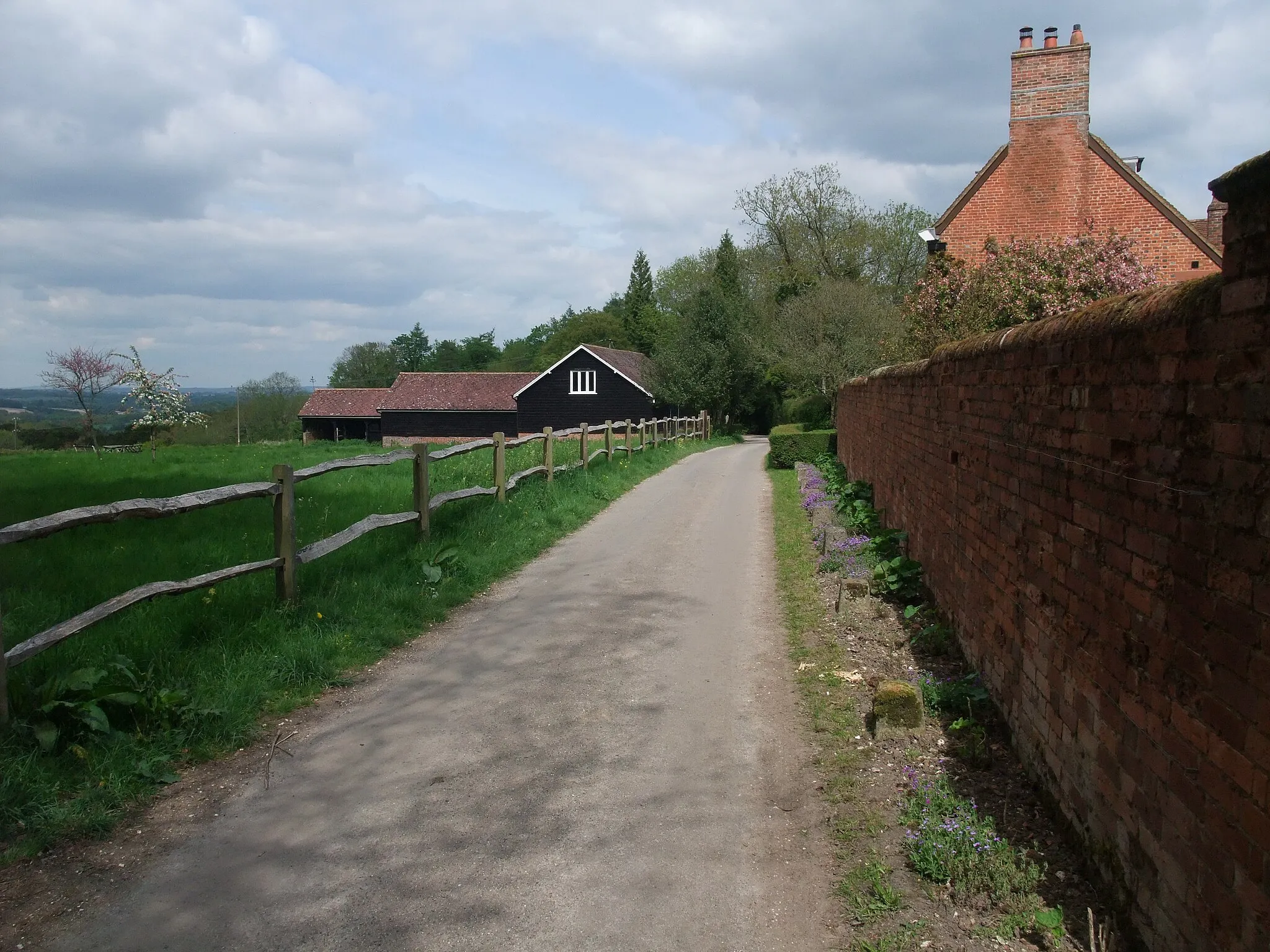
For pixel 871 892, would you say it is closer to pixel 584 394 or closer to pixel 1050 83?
pixel 1050 83

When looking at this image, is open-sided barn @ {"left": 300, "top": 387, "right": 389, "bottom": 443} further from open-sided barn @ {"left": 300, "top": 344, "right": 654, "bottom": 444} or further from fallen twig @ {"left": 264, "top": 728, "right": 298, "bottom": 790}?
fallen twig @ {"left": 264, "top": 728, "right": 298, "bottom": 790}

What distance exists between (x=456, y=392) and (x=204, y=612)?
5280cm

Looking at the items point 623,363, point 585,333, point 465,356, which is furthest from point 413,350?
point 623,363

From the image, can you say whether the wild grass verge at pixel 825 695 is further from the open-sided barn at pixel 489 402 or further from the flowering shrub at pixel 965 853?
the open-sided barn at pixel 489 402

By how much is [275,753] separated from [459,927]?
210cm

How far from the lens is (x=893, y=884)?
3.52 m

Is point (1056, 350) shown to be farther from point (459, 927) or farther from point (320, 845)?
point (320, 845)

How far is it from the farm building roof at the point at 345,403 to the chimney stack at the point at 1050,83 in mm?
55850

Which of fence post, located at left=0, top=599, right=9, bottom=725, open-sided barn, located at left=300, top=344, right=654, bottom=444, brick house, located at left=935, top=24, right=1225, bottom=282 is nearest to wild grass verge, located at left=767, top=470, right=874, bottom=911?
fence post, located at left=0, top=599, right=9, bottom=725

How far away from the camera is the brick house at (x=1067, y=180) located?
63.5 ft

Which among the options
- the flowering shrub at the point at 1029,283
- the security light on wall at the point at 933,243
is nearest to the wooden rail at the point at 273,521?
the flowering shrub at the point at 1029,283

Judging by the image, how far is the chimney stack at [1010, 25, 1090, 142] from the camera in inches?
762

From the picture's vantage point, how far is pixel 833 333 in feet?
126

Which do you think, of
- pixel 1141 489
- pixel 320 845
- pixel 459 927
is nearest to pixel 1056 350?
pixel 1141 489
